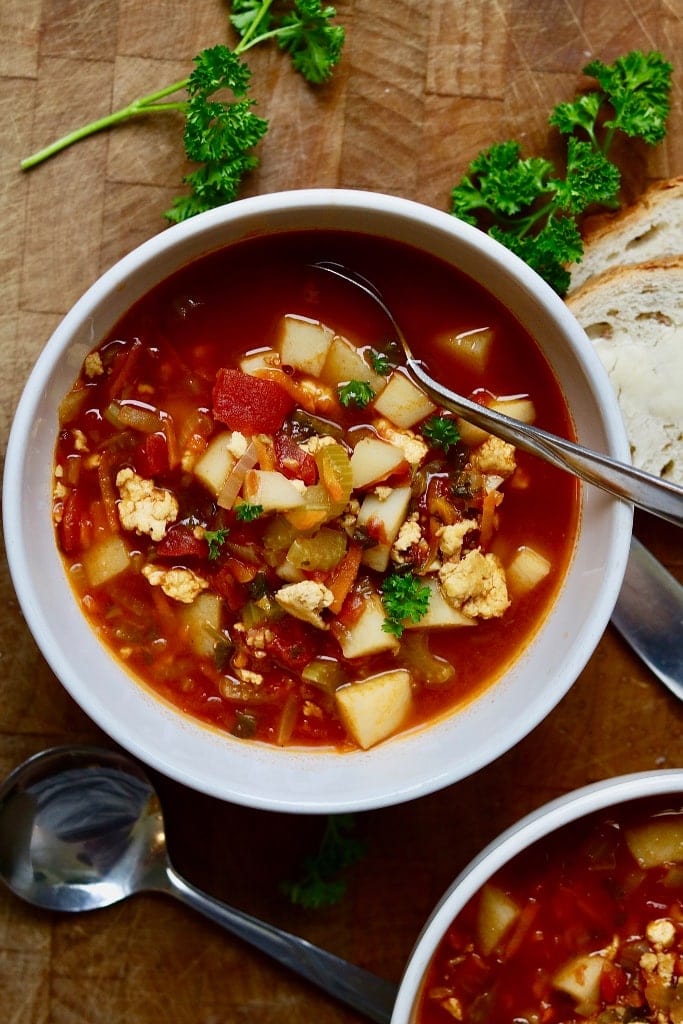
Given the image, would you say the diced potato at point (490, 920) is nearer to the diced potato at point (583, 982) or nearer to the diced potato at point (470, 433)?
the diced potato at point (583, 982)

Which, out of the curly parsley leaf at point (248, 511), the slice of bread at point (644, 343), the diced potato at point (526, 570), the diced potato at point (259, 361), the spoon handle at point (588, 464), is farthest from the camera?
the slice of bread at point (644, 343)

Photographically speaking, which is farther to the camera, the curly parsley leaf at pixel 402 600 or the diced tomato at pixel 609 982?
the diced tomato at pixel 609 982

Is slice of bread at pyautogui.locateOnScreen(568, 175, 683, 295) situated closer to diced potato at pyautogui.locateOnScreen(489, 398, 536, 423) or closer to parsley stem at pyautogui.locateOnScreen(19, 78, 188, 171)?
diced potato at pyautogui.locateOnScreen(489, 398, 536, 423)

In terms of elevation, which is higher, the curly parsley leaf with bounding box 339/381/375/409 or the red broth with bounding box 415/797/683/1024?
the curly parsley leaf with bounding box 339/381/375/409

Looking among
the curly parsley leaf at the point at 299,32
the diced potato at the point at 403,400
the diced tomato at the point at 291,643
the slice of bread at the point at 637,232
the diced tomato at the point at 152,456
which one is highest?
the curly parsley leaf at the point at 299,32

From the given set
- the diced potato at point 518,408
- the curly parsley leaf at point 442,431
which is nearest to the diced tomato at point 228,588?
the curly parsley leaf at point 442,431

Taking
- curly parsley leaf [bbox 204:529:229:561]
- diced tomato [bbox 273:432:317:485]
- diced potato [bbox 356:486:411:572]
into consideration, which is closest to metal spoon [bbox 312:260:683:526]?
diced potato [bbox 356:486:411:572]

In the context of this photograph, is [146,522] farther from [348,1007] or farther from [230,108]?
[348,1007]

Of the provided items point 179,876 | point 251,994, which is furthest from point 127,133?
point 251,994
